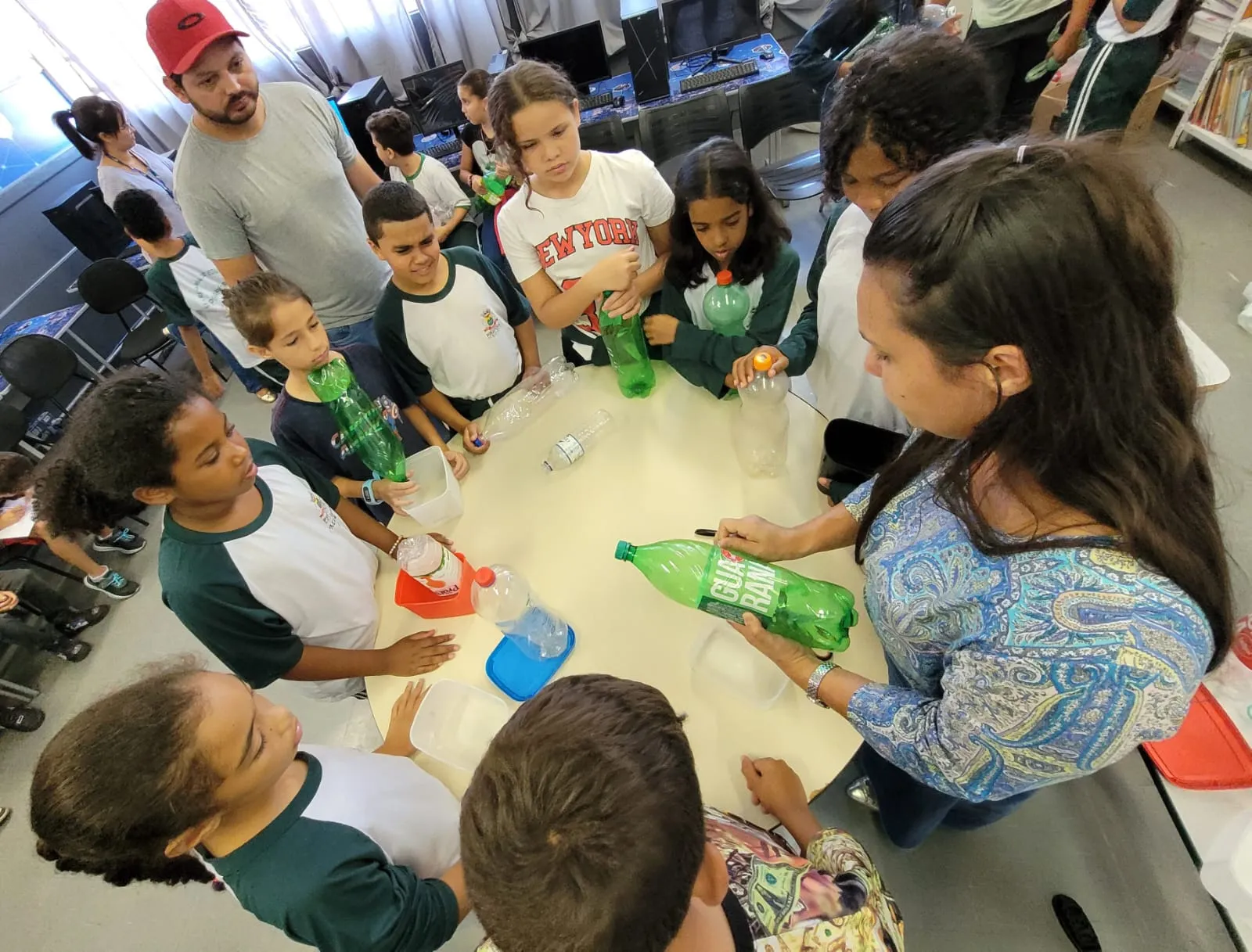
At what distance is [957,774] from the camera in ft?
2.54

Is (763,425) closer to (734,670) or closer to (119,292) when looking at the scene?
(734,670)

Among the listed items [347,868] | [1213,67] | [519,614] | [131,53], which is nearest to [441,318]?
[519,614]

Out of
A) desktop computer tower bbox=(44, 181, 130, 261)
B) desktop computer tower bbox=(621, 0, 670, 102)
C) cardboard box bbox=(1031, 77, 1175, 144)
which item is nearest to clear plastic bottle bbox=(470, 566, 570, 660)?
desktop computer tower bbox=(621, 0, 670, 102)

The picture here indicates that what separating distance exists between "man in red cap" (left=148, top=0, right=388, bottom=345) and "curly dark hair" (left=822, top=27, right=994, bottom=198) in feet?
5.67

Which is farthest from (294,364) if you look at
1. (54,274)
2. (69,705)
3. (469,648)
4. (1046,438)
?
(54,274)

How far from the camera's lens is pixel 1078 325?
24.6 inches

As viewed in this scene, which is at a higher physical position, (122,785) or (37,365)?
(122,785)

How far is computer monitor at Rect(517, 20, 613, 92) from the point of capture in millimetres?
3736

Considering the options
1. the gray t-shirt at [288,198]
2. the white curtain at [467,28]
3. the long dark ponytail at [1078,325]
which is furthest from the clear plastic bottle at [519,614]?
the white curtain at [467,28]

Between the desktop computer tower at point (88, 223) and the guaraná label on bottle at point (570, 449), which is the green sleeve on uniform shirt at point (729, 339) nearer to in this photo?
the guaraná label on bottle at point (570, 449)

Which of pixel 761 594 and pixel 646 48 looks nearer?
pixel 761 594

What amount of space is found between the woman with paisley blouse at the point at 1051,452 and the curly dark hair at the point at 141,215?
345 cm

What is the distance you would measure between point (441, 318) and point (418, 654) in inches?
40.1

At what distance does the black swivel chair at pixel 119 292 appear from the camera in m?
3.40
